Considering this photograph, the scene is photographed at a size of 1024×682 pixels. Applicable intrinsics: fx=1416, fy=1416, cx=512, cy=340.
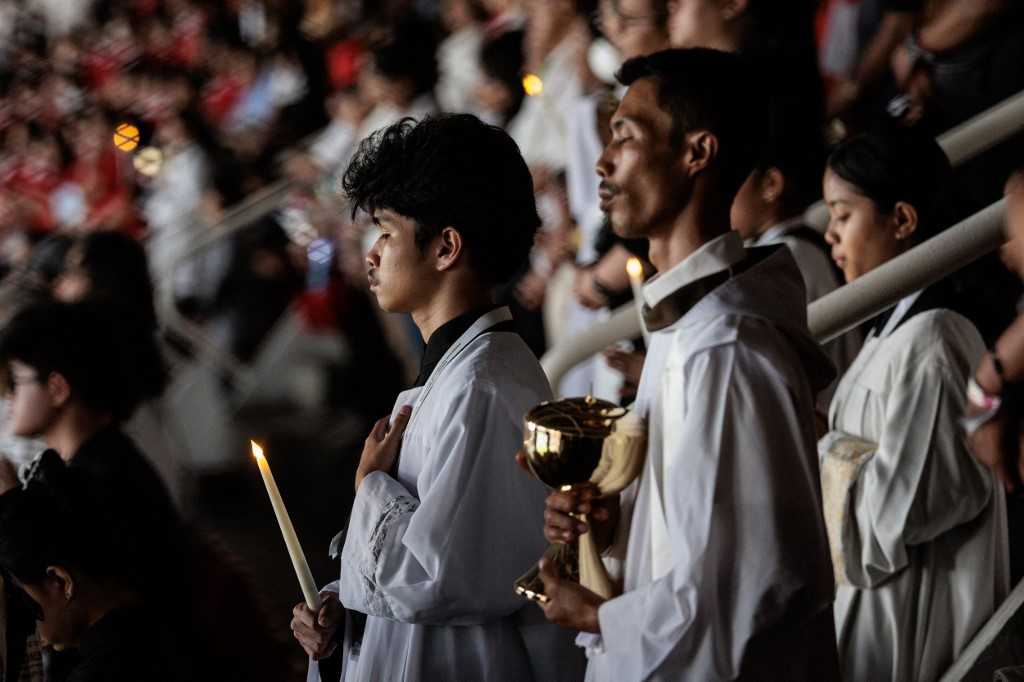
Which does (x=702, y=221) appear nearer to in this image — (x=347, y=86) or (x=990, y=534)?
(x=990, y=534)

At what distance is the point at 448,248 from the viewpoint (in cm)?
246

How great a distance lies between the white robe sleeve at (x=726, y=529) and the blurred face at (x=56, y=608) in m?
1.30

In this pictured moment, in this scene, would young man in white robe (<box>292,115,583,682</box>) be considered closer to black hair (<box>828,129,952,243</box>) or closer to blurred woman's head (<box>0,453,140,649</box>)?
blurred woman's head (<box>0,453,140,649</box>)

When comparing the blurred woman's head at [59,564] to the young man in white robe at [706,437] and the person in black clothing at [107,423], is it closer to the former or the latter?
the person in black clothing at [107,423]

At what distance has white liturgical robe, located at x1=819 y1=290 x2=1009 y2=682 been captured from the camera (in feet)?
9.09

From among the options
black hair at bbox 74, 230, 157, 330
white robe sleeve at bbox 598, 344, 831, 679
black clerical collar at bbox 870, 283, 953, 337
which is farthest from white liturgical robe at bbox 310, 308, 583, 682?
black hair at bbox 74, 230, 157, 330

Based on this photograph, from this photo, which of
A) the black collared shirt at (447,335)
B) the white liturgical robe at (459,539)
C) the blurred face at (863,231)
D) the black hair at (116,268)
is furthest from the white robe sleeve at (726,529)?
the black hair at (116,268)

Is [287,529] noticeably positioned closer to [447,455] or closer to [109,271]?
[447,455]

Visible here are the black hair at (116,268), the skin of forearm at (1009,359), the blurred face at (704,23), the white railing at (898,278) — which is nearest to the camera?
the skin of forearm at (1009,359)

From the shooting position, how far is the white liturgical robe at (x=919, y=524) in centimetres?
277

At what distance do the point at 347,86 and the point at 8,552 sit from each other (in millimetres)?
6159

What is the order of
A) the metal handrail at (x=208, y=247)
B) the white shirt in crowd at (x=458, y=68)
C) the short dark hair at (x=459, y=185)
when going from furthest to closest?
the metal handrail at (x=208, y=247) < the white shirt in crowd at (x=458, y=68) < the short dark hair at (x=459, y=185)

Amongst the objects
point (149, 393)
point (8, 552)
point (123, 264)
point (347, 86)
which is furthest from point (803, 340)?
point (347, 86)

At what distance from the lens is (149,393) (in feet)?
12.6
